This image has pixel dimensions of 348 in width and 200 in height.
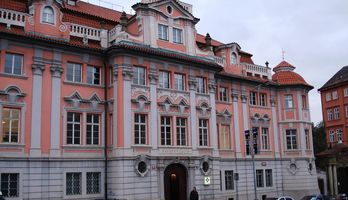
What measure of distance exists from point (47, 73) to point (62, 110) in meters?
2.68

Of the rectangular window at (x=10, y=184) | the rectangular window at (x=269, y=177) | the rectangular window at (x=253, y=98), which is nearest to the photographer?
the rectangular window at (x=10, y=184)

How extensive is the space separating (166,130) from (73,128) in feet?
23.2

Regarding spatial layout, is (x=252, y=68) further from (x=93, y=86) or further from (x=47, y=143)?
(x=47, y=143)

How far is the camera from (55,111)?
28.7 metres

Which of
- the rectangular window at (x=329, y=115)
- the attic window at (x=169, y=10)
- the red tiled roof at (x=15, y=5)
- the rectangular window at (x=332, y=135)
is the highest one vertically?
the attic window at (x=169, y=10)

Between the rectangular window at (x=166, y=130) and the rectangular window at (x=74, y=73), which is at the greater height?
the rectangular window at (x=74, y=73)

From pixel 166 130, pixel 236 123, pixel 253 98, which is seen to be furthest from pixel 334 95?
pixel 166 130

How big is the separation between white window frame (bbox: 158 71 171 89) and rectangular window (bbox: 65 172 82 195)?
30.1 feet

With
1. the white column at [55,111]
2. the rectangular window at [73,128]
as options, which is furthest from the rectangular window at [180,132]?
the white column at [55,111]

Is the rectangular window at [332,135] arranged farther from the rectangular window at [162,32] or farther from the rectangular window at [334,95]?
the rectangular window at [162,32]

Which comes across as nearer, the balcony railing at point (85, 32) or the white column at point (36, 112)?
the white column at point (36, 112)

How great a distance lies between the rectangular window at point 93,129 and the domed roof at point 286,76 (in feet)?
71.3

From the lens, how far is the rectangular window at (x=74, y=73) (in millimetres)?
30141

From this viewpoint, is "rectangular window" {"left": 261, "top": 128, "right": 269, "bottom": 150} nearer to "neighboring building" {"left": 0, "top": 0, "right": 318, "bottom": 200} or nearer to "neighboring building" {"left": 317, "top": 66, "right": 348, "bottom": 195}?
"neighboring building" {"left": 0, "top": 0, "right": 318, "bottom": 200}
